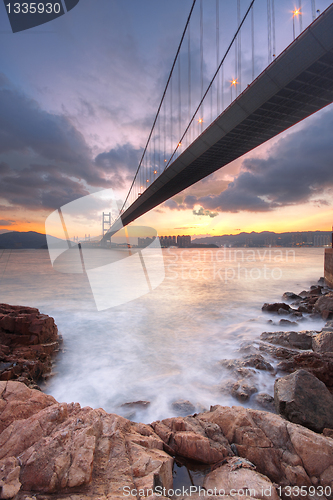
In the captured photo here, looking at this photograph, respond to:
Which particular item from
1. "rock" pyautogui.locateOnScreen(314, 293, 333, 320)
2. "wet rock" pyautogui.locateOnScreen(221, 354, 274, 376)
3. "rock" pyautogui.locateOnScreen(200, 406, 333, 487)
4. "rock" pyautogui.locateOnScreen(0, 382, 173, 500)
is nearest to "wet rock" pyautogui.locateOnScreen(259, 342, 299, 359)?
"wet rock" pyautogui.locateOnScreen(221, 354, 274, 376)

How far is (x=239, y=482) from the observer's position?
1.37 m

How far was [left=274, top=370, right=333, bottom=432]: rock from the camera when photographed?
1984 mm

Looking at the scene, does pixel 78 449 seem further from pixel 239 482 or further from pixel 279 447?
pixel 279 447

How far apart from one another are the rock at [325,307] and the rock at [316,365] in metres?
3.26

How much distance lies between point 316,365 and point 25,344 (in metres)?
4.44

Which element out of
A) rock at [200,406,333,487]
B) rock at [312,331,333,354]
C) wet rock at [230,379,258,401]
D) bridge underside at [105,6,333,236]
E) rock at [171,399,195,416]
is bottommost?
rock at [171,399,195,416]

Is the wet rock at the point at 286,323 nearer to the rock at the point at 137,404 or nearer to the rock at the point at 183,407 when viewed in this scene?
the rock at the point at 183,407

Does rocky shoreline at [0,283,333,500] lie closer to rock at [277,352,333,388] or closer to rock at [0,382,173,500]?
rock at [0,382,173,500]

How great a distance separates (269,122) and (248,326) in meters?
9.74

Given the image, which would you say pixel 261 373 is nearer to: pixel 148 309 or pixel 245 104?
pixel 148 309

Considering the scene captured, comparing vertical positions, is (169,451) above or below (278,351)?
above

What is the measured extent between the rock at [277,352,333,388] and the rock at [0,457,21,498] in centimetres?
293

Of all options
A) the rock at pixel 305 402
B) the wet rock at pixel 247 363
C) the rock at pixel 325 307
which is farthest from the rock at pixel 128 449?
the rock at pixel 325 307

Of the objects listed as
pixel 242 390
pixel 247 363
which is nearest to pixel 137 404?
pixel 242 390
